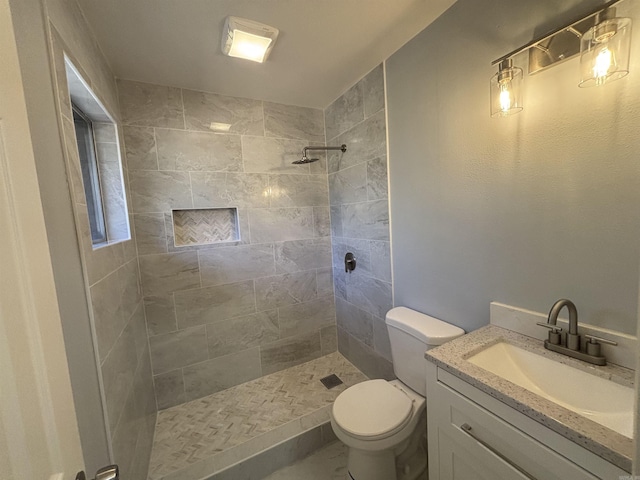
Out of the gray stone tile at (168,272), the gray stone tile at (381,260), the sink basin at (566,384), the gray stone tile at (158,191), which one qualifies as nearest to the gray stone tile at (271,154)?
the gray stone tile at (158,191)

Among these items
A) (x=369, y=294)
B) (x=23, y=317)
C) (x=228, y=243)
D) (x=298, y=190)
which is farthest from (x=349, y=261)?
(x=23, y=317)

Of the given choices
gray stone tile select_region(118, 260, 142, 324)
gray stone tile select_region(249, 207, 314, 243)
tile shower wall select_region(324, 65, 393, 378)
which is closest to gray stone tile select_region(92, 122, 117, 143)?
gray stone tile select_region(118, 260, 142, 324)

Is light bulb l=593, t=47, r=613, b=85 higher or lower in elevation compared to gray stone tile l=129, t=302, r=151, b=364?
higher

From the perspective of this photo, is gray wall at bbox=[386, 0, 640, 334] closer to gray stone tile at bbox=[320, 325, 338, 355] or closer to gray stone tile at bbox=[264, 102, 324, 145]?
gray stone tile at bbox=[264, 102, 324, 145]

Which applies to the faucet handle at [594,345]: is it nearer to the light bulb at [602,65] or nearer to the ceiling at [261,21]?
the light bulb at [602,65]

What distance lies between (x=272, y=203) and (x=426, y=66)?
145 cm

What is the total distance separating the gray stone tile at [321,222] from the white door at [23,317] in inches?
77.6

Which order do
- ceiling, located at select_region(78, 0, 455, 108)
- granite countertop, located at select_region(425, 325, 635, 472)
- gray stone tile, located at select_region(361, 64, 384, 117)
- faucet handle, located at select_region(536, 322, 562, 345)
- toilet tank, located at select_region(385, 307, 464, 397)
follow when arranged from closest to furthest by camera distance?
granite countertop, located at select_region(425, 325, 635, 472), faucet handle, located at select_region(536, 322, 562, 345), ceiling, located at select_region(78, 0, 455, 108), toilet tank, located at select_region(385, 307, 464, 397), gray stone tile, located at select_region(361, 64, 384, 117)

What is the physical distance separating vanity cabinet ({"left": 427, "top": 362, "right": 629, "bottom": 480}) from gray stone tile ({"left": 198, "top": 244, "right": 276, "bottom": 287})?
152cm

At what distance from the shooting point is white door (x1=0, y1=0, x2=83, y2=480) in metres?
0.39

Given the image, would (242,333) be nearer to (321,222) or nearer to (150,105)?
(321,222)

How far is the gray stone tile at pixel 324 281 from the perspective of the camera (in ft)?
7.91

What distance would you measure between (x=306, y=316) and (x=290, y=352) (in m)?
0.36

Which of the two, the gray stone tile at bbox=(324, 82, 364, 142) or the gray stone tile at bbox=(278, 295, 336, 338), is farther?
the gray stone tile at bbox=(278, 295, 336, 338)
